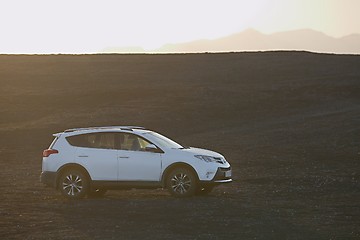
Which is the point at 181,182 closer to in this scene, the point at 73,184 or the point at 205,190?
the point at 205,190

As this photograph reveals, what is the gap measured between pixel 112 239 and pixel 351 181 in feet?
38.1

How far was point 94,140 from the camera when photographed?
2016cm

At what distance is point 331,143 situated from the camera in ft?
110

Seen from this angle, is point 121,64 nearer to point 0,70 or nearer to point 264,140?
point 0,70

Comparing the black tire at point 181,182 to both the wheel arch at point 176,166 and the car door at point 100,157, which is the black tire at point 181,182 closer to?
the wheel arch at point 176,166

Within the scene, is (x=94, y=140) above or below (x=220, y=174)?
above

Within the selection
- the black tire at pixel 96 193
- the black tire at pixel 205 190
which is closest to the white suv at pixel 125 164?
the black tire at pixel 96 193

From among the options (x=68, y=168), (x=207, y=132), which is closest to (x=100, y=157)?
(x=68, y=168)

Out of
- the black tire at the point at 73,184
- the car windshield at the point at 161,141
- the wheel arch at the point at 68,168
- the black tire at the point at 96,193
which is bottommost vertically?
the black tire at the point at 96,193

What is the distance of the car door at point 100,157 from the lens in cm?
1989

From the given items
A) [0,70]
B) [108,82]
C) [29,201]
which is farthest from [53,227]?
[0,70]

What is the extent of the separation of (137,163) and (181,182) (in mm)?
1051

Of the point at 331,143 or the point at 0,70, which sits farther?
the point at 0,70

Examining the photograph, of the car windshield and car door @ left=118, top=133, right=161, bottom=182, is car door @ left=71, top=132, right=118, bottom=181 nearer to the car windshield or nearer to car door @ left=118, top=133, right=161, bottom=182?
car door @ left=118, top=133, right=161, bottom=182
